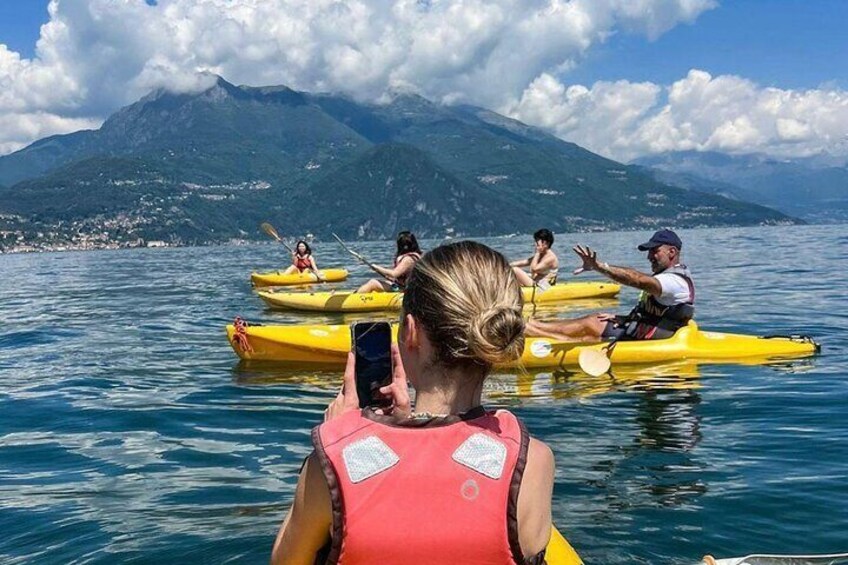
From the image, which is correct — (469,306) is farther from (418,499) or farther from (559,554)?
(559,554)

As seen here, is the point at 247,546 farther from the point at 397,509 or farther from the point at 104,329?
the point at 104,329

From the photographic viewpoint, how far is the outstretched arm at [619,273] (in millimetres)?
8781

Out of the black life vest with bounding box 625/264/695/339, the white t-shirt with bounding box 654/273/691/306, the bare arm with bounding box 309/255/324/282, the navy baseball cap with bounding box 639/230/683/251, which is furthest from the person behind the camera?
the bare arm with bounding box 309/255/324/282

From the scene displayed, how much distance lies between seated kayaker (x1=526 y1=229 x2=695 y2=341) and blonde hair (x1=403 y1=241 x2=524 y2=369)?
249 inches

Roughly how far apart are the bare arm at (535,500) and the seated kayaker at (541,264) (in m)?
14.2

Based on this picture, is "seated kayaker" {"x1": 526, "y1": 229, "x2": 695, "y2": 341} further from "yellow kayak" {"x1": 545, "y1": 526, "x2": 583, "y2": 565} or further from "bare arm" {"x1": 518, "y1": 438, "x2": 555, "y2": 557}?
"bare arm" {"x1": 518, "y1": 438, "x2": 555, "y2": 557}

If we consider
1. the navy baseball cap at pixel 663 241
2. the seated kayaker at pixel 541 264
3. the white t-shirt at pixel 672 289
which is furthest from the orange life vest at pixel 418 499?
the seated kayaker at pixel 541 264

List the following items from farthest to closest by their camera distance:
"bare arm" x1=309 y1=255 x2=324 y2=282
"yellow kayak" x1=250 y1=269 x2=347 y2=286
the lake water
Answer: "yellow kayak" x1=250 y1=269 x2=347 y2=286 → "bare arm" x1=309 y1=255 x2=324 y2=282 → the lake water

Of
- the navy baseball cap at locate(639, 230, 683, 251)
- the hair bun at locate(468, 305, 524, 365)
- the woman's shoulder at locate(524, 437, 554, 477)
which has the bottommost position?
the woman's shoulder at locate(524, 437, 554, 477)

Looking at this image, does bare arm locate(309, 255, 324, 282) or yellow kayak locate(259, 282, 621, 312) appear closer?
yellow kayak locate(259, 282, 621, 312)

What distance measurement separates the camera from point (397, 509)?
2461 millimetres

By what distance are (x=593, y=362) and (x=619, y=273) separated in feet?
4.43

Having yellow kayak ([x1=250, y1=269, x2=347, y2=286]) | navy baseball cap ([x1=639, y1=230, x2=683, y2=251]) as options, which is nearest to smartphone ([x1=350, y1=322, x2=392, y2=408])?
navy baseball cap ([x1=639, y1=230, x2=683, y2=251])

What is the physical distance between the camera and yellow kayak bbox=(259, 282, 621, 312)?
1852 centimetres
